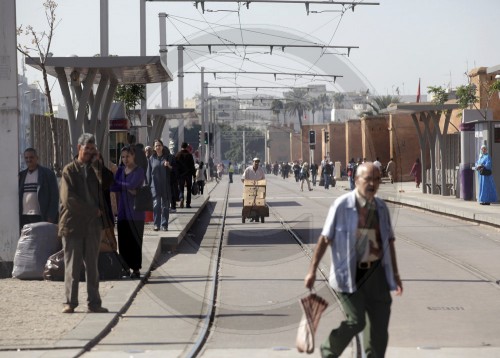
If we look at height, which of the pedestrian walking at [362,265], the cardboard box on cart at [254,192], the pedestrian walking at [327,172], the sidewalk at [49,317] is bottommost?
the pedestrian walking at [327,172]

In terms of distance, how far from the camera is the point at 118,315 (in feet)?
39.9

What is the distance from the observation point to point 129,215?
16.1 m

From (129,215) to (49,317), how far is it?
430 centimetres

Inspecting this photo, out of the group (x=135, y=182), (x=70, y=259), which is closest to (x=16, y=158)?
(x=135, y=182)

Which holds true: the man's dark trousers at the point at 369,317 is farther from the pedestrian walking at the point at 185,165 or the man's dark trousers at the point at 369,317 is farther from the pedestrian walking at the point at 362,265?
the pedestrian walking at the point at 185,165

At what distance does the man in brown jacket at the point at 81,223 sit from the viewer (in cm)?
1232

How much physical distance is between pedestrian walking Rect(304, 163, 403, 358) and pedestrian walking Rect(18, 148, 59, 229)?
8.49 meters

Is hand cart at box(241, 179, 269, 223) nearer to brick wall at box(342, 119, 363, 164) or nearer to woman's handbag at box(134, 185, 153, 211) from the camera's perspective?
woman's handbag at box(134, 185, 153, 211)

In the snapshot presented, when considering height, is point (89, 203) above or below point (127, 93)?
below

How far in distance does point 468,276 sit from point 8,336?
7.32 meters

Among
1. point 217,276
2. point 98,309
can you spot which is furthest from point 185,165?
point 98,309

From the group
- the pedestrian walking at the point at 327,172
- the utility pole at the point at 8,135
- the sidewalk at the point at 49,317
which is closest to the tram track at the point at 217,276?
the sidewalk at the point at 49,317

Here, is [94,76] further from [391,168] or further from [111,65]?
[391,168]

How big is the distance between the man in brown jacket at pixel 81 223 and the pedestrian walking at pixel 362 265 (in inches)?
188
